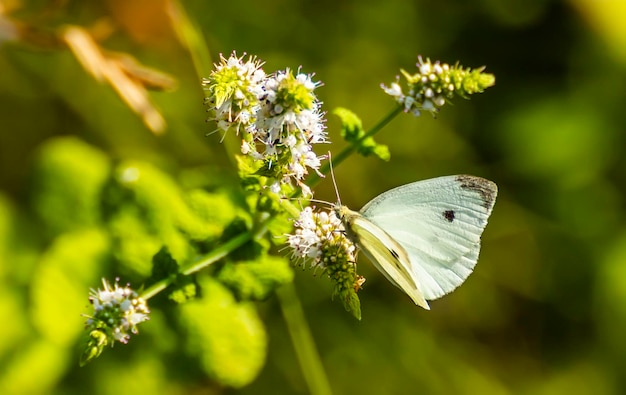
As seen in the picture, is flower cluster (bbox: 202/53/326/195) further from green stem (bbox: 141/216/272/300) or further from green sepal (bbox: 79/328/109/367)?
green sepal (bbox: 79/328/109/367)

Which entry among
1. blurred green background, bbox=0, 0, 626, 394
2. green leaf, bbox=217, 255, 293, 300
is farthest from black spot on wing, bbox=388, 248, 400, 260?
blurred green background, bbox=0, 0, 626, 394

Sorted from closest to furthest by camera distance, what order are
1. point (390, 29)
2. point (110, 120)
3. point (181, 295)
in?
point (181, 295)
point (110, 120)
point (390, 29)

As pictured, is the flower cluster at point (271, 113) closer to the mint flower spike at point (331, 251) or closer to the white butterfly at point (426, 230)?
the mint flower spike at point (331, 251)

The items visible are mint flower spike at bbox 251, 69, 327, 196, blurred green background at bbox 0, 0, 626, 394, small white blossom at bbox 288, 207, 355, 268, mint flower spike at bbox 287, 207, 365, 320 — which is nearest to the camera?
mint flower spike at bbox 251, 69, 327, 196

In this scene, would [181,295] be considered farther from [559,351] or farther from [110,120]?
[559,351]

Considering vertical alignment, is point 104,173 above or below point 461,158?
above

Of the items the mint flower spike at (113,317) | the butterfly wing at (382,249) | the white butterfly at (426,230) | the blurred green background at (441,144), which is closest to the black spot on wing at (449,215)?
the white butterfly at (426,230)

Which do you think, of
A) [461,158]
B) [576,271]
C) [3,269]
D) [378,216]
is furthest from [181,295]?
[576,271]

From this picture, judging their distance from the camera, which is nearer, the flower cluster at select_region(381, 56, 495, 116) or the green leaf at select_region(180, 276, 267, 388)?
the flower cluster at select_region(381, 56, 495, 116)
